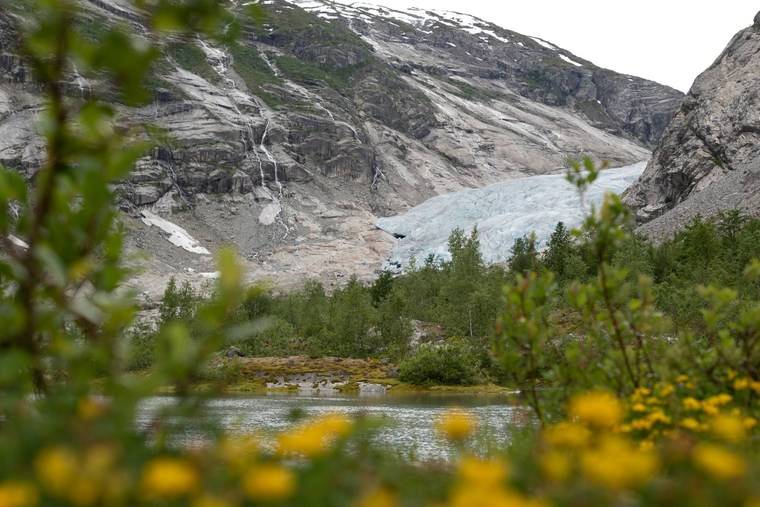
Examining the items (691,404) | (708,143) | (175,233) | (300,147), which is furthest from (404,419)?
(300,147)

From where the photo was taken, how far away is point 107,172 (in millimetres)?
2898

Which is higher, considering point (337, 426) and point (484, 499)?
point (484, 499)

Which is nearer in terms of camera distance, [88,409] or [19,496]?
[19,496]

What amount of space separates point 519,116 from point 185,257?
4373 inches

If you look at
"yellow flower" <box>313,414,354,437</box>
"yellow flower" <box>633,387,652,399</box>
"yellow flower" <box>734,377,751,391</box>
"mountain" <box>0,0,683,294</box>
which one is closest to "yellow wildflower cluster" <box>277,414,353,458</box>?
"yellow flower" <box>313,414,354,437</box>

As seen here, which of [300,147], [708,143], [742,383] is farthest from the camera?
[300,147]

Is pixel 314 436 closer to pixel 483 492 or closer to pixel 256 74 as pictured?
pixel 483 492

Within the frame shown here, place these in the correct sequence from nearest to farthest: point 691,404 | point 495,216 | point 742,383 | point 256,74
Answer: point 691,404
point 742,383
point 495,216
point 256,74

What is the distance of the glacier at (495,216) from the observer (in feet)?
305

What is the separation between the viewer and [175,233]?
106875mm

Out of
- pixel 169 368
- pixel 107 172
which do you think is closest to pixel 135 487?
pixel 169 368

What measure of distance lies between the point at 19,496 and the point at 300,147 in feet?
449

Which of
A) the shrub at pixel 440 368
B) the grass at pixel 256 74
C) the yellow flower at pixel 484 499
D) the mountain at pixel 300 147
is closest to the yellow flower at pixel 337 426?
the yellow flower at pixel 484 499

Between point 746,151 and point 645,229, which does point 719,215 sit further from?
point 746,151
